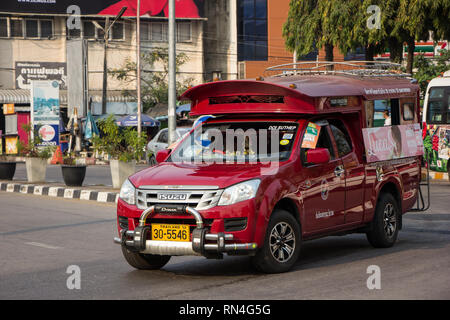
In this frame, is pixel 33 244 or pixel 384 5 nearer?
pixel 33 244

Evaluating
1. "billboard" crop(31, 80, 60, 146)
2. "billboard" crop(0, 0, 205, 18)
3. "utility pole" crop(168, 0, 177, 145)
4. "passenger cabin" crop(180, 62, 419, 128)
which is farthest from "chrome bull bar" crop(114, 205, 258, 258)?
"billboard" crop(0, 0, 205, 18)

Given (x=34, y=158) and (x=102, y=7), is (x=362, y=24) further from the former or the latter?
(x=102, y=7)

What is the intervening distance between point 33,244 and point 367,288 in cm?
523

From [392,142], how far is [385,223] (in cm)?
113

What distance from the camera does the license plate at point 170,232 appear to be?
7766 millimetres

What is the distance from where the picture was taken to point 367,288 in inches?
283

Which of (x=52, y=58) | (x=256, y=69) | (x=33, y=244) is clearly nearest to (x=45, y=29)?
(x=52, y=58)

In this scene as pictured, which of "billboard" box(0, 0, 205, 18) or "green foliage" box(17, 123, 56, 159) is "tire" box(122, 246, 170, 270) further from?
"billboard" box(0, 0, 205, 18)

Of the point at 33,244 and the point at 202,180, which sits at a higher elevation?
the point at 202,180

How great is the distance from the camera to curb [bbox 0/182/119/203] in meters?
16.9

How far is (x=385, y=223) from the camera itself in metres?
10.2

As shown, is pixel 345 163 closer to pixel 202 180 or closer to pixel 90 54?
pixel 202 180

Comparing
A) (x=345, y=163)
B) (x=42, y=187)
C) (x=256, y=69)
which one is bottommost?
(x=42, y=187)
